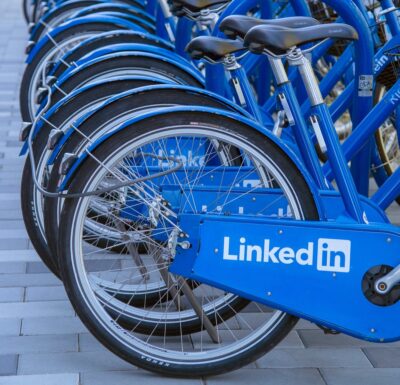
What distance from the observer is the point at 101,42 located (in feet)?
17.0

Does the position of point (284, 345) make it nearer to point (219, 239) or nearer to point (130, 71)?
point (219, 239)

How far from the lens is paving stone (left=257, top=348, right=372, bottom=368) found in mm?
3709

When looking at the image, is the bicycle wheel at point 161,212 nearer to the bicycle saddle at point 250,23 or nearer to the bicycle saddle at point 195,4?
the bicycle saddle at point 250,23

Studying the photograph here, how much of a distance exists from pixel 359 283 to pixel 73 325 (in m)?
1.23

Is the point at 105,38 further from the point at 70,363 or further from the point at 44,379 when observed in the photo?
the point at 44,379

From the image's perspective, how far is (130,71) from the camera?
4.54 metres

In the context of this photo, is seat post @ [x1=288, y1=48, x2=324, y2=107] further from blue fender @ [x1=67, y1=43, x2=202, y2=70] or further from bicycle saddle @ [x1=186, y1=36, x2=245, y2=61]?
blue fender @ [x1=67, y1=43, x2=202, y2=70]

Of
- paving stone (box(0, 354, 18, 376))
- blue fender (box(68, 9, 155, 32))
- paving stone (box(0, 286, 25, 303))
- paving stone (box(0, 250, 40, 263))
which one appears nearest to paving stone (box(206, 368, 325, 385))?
paving stone (box(0, 354, 18, 376))

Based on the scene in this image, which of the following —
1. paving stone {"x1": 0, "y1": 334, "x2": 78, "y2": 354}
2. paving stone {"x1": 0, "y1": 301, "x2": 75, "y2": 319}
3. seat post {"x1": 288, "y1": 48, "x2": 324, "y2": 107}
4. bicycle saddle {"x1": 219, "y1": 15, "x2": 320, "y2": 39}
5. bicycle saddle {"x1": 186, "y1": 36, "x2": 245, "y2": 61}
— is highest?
bicycle saddle {"x1": 219, "y1": 15, "x2": 320, "y2": 39}

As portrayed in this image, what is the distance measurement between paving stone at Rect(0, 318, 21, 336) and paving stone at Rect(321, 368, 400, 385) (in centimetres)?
117

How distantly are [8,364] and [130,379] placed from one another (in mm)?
453

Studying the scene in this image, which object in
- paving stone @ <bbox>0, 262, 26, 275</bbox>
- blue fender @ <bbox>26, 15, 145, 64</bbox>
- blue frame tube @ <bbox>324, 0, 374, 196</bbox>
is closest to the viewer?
blue frame tube @ <bbox>324, 0, 374, 196</bbox>

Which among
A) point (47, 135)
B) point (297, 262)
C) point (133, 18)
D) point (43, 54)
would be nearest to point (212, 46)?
point (297, 262)

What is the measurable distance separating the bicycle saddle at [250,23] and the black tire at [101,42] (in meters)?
1.72
